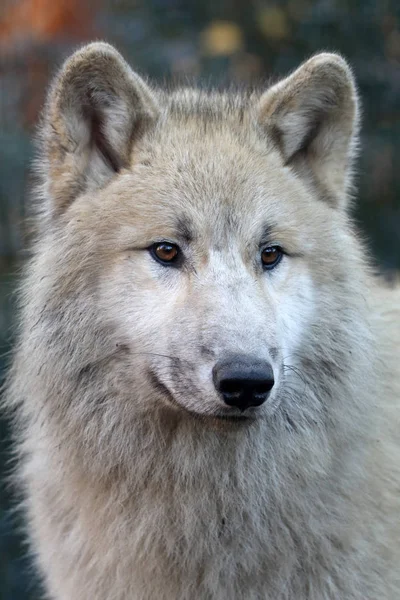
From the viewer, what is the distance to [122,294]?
13.6ft

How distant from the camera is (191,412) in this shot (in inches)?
154

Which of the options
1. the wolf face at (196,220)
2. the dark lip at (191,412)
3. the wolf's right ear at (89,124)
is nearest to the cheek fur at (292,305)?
the wolf face at (196,220)

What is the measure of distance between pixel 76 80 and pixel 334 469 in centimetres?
207

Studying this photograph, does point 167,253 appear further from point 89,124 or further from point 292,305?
point 89,124

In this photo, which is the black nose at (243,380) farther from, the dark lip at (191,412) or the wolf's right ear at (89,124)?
the wolf's right ear at (89,124)

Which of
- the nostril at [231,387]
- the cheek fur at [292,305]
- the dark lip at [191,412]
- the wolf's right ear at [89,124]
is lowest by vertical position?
the dark lip at [191,412]

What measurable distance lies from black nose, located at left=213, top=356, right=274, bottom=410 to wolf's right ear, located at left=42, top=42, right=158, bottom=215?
1201 mm

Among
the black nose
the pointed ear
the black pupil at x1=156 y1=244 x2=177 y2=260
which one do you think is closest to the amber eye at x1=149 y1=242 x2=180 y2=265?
the black pupil at x1=156 y1=244 x2=177 y2=260

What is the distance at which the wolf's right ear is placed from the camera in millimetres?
4289

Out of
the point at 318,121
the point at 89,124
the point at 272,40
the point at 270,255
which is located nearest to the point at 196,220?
the point at 270,255

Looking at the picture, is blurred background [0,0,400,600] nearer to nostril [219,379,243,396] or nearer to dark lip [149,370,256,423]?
dark lip [149,370,256,423]

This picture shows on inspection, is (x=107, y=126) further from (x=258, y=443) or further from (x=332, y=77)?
(x=258, y=443)

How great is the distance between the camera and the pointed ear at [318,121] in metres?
4.47

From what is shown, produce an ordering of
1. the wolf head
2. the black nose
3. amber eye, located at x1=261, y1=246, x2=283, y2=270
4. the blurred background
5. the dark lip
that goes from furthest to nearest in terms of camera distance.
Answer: the blurred background → amber eye, located at x1=261, y1=246, x2=283, y2=270 → the wolf head → the dark lip → the black nose
